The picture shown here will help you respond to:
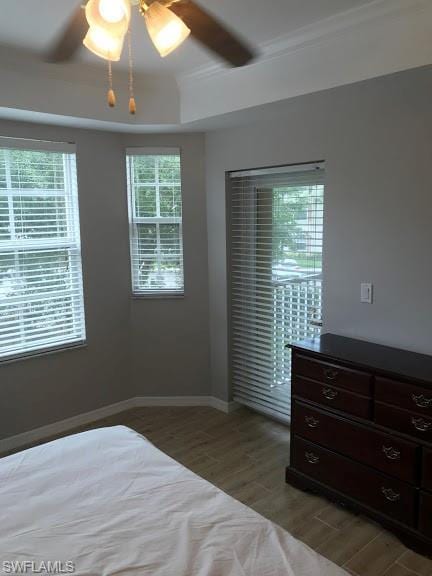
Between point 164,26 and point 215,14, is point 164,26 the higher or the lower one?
the lower one

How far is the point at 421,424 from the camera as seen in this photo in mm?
2252

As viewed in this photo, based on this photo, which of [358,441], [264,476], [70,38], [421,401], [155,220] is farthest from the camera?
[155,220]

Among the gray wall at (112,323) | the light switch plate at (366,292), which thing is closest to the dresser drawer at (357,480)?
the light switch plate at (366,292)

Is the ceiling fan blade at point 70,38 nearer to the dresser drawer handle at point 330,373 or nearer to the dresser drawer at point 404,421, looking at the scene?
the dresser drawer handle at point 330,373

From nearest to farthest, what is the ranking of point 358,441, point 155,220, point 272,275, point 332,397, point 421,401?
1. point 421,401
2. point 358,441
3. point 332,397
4. point 272,275
5. point 155,220

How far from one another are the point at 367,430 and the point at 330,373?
1.15ft

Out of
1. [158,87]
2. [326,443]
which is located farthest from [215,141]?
[326,443]

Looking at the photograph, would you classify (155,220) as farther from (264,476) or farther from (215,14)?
(264,476)

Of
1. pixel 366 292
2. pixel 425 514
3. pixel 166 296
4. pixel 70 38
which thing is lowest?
pixel 425 514

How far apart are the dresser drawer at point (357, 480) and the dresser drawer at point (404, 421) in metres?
0.28

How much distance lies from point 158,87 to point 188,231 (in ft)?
3.71

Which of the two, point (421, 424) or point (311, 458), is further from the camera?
point (311, 458)

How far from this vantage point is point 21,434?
11.5 feet

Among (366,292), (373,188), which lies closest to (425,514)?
(366,292)
